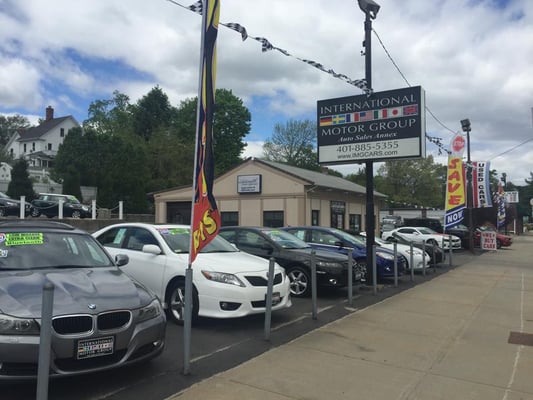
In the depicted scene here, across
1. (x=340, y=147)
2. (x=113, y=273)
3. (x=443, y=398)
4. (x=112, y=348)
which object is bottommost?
(x=443, y=398)

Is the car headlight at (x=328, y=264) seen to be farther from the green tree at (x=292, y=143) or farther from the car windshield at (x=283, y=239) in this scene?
the green tree at (x=292, y=143)

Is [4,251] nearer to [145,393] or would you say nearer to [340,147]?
[145,393]

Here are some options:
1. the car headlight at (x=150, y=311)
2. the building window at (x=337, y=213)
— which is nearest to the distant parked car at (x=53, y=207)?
the building window at (x=337, y=213)

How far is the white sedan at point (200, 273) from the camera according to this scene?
628 cm

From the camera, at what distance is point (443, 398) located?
430 cm

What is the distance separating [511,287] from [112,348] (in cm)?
1090

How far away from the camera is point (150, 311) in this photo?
447 centimetres

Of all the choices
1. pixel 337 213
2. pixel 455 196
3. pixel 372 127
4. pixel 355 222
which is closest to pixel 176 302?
pixel 372 127

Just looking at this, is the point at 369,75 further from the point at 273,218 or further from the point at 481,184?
the point at 273,218

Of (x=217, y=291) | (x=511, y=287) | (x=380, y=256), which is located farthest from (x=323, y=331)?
(x=511, y=287)

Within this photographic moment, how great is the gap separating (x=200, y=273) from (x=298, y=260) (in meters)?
3.23

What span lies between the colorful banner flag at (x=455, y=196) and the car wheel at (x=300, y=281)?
32.4ft

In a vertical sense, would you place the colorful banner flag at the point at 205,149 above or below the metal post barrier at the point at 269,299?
above

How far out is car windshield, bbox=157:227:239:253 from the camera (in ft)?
23.7
